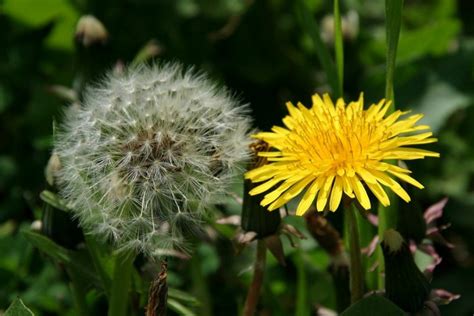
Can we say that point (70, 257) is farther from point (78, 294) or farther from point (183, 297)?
point (183, 297)

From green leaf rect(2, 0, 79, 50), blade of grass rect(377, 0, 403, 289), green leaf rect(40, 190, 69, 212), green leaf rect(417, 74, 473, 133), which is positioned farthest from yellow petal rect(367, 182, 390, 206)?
green leaf rect(2, 0, 79, 50)

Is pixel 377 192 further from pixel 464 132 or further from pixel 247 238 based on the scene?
pixel 464 132

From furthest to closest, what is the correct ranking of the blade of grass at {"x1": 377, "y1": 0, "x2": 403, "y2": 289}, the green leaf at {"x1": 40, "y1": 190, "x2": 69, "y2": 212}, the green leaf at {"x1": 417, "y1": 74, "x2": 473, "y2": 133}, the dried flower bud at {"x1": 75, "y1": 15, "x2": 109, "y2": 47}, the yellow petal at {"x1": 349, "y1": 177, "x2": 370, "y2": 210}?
the green leaf at {"x1": 417, "y1": 74, "x2": 473, "y2": 133}
the dried flower bud at {"x1": 75, "y1": 15, "x2": 109, "y2": 47}
the green leaf at {"x1": 40, "y1": 190, "x2": 69, "y2": 212}
the blade of grass at {"x1": 377, "y1": 0, "x2": 403, "y2": 289}
the yellow petal at {"x1": 349, "y1": 177, "x2": 370, "y2": 210}

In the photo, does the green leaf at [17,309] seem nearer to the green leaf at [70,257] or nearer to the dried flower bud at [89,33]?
the green leaf at [70,257]

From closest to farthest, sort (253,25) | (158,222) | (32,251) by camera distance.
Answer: (158,222) → (32,251) → (253,25)

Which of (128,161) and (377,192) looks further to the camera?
(128,161)

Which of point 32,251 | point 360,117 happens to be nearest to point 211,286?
point 32,251

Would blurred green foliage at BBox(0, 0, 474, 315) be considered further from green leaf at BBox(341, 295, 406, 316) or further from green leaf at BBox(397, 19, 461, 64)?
green leaf at BBox(341, 295, 406, 316)
